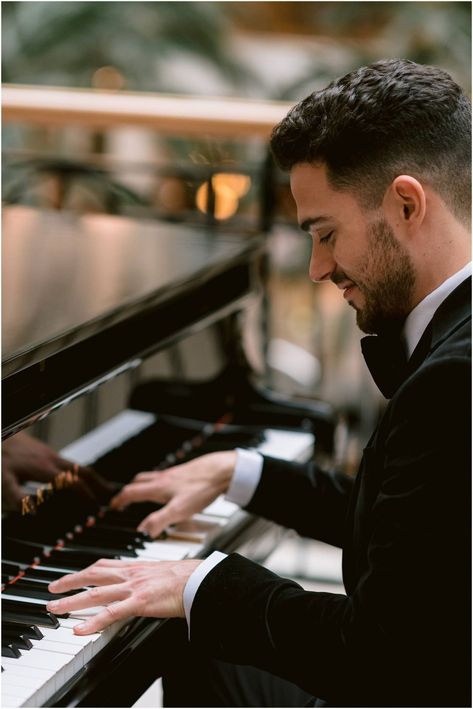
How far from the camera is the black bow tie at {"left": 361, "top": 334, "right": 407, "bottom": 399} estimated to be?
59.8 inches

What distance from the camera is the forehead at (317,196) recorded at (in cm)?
141

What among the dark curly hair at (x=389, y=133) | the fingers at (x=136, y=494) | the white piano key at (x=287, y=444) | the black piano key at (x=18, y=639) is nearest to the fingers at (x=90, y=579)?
the black piano key at (x=18, y=639)

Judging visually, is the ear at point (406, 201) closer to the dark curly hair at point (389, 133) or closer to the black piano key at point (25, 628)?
the dark curly hair at point (389, 133)

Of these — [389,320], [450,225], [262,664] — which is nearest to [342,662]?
[262,664]

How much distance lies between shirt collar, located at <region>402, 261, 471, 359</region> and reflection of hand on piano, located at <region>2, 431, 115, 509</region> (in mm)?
716

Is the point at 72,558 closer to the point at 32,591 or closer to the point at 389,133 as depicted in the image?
the point at 32,591

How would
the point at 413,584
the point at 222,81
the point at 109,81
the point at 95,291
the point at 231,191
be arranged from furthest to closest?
the point at 109,81 → the point at 222,81 → the point at 231,191 → the point at 95,291 → the point at 413,584

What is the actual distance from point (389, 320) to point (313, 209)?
0.20 metres

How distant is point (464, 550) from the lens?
3.92ft

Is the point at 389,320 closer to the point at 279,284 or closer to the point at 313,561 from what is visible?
the point at 313,561

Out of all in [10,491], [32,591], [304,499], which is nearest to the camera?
[32,591]

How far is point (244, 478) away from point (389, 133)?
88 cm

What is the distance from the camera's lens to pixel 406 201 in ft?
4.45

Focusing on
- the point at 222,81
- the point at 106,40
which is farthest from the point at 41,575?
the point at 222,81
